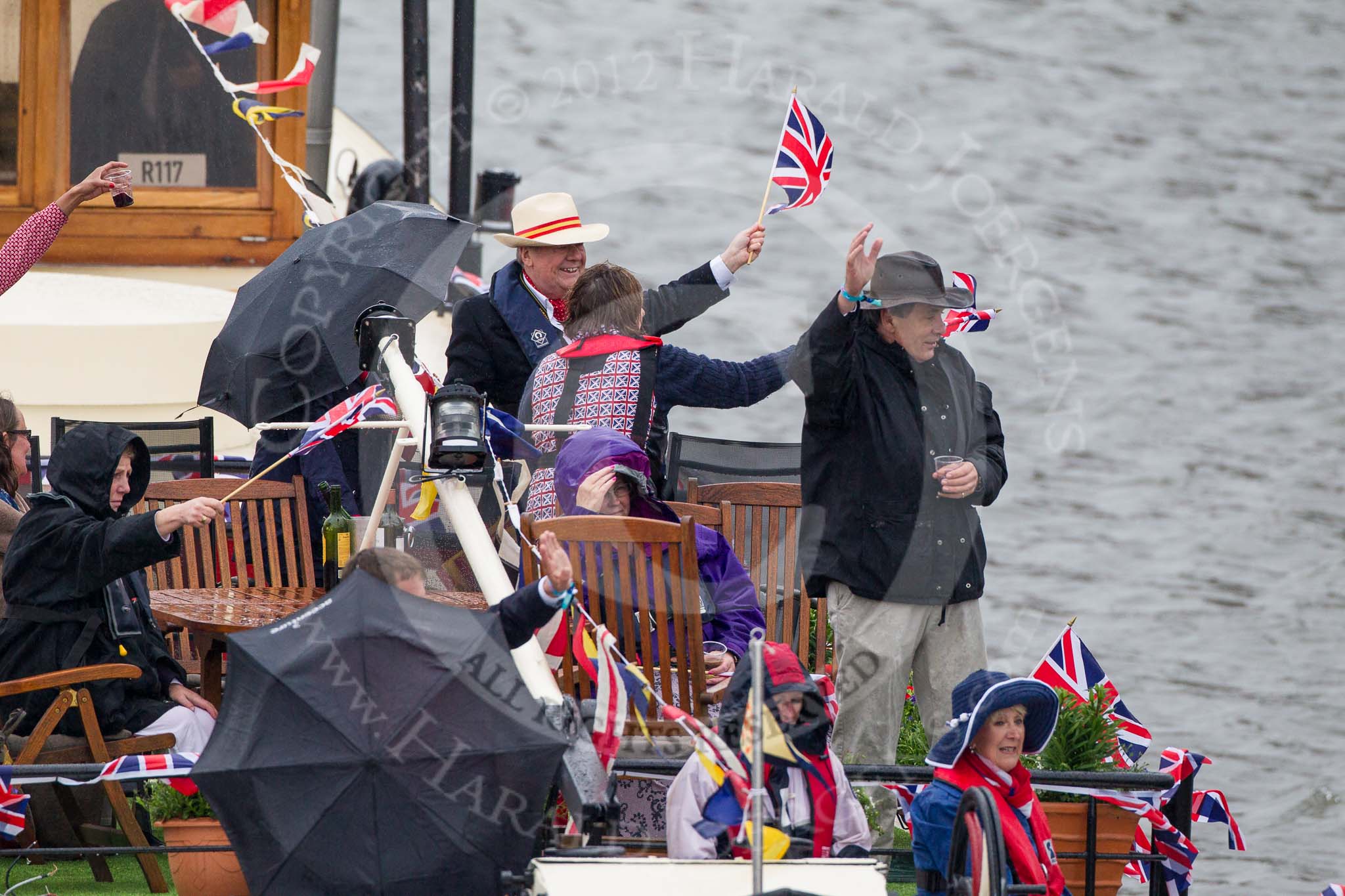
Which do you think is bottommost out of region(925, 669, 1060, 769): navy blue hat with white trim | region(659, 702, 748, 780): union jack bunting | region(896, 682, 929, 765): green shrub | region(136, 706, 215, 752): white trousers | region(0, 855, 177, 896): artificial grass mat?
region(0, 855, 177, 896): artificial grass mat

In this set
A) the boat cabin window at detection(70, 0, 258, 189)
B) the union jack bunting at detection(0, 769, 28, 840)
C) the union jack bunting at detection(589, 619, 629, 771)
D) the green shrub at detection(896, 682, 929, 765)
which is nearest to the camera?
the union jack bunting at detection(589, 619, 629, 771)

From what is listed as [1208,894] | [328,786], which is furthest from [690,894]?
[1208,894]

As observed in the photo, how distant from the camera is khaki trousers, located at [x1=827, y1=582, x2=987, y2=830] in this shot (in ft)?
15.6

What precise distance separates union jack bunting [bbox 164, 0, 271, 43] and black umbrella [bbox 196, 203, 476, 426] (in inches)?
47.7

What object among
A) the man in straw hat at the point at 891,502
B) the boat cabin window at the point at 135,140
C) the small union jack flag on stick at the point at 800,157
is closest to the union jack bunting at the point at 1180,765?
the man in straw hat at the point at 891,502

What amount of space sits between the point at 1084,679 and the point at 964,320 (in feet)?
3.80

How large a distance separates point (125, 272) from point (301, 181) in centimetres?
409

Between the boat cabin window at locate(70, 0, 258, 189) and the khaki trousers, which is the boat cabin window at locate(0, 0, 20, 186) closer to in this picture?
the boat cabin window at locate(70, 0, 258, 189)

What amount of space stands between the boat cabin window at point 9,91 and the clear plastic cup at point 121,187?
4782 mm

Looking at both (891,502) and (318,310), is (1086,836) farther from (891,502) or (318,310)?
(318,310)

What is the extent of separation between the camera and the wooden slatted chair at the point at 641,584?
4355 millimetres

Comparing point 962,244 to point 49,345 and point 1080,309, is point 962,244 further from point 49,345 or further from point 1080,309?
point 49,345

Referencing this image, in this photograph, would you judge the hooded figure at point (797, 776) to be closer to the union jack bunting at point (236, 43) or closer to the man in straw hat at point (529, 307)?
the man in straw hat at point (529, 307)

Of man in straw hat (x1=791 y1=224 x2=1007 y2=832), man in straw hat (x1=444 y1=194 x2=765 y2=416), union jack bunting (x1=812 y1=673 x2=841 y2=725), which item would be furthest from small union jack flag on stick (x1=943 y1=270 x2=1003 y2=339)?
union jack bunting (x1=812 y1=673 x2=841 y2=725)
